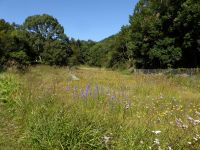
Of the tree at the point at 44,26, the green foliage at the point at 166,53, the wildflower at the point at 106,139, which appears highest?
the tree at the point at 44,26

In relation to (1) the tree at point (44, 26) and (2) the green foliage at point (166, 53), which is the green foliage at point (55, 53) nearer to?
(1) the tree at point (44, 26)

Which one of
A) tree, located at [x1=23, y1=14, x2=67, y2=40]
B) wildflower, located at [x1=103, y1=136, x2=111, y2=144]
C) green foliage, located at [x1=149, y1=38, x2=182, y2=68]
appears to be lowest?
wildflower, located at [x1=103, y1=136, x2=111, y2=144]

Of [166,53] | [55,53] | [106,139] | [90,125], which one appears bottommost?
[106,139]

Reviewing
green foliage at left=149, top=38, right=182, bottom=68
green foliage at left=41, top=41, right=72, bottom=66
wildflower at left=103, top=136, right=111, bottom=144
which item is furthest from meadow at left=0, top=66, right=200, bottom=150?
green foliage at left=41, top=41, right=72, bottom=66

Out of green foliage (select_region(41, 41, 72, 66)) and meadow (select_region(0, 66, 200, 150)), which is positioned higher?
green foliage (select_region(41, 41, 72, 66))

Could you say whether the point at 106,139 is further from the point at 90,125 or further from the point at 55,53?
the point at 55,53

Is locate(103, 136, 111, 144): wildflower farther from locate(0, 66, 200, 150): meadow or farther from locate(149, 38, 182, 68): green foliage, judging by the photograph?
locate(149, 38, 182, 68): green foliage

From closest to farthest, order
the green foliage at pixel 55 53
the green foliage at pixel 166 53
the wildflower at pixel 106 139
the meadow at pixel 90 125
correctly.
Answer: the wildflower at pixel 106 139
the meadow at pixel 90 125
the green foliage at pixel 166 53
the green foliage at pixel 55 53

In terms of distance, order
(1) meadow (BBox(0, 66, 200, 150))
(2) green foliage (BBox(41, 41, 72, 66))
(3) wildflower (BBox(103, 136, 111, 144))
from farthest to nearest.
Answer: (2) green foliage (BBox(41, 41, 72, 66)) < (1) meadow (BBox(0, 66, 200, 150)) < (3) wildflower (BBox(103, 136, 111, 144))

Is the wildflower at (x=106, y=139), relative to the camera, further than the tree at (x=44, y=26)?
No

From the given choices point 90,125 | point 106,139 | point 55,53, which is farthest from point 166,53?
point 55,53

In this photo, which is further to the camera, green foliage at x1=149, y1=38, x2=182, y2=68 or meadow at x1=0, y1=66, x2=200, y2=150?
green foliage at x1=149, y1=38, x2=182, y2=68

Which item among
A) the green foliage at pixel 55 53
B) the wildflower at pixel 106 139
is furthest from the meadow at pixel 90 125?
the green foliage at pixel 55 53

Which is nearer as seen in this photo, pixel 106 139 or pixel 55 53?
pixel 106 139
